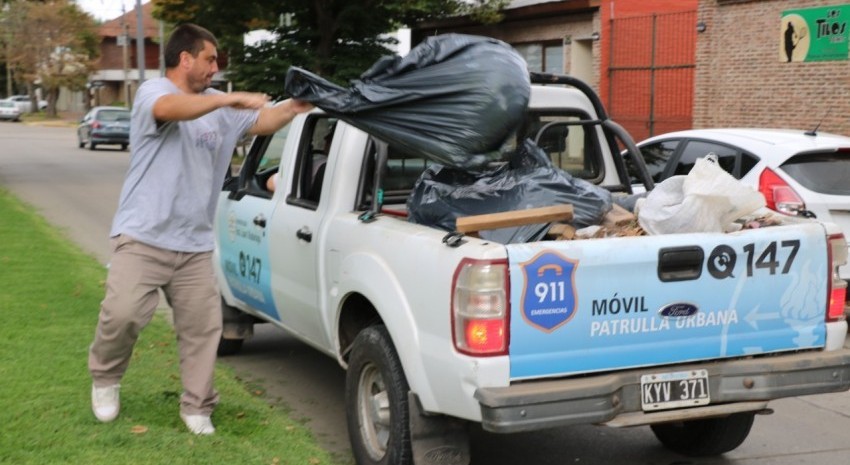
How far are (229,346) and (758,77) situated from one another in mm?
14953

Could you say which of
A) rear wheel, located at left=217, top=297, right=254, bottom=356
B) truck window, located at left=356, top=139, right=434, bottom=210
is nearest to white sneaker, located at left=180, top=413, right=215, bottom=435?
truck window, located at left=356, top=139, right=434, bottom=210

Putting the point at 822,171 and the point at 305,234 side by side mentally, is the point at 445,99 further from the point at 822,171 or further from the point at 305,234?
the point at 822,171

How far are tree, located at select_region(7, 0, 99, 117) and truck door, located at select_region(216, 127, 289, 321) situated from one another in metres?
71.6

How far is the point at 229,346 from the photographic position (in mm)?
8000

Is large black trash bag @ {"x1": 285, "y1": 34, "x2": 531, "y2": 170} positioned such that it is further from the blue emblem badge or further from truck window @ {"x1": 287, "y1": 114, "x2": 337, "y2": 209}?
truck window @ {"x1": 287, "y1": 114, "x2": 337, "y2": 209}

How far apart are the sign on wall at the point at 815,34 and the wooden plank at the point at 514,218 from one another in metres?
15.2

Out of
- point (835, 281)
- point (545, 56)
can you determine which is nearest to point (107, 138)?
point (545, 56)

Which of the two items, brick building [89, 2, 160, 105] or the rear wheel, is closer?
the rear wheel

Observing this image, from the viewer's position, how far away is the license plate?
4.63 metres

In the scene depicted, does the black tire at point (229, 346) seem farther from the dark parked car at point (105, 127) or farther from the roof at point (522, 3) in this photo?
the dark parked car at point (105, 127)

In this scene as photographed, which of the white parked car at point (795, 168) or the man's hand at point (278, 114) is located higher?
the man's hand at point (278, 114)

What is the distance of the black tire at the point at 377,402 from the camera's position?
16.0 feet

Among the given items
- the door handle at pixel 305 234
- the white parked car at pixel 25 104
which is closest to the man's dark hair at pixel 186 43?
the door handle at pixel 305 234

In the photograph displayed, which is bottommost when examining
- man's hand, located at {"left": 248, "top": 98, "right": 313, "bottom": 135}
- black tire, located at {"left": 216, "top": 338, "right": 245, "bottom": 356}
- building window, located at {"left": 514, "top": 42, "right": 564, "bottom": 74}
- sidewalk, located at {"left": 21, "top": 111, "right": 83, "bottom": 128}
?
sidewalk, located at {"left": 21, "top": 111, "right": 83, "bottom": 128}
